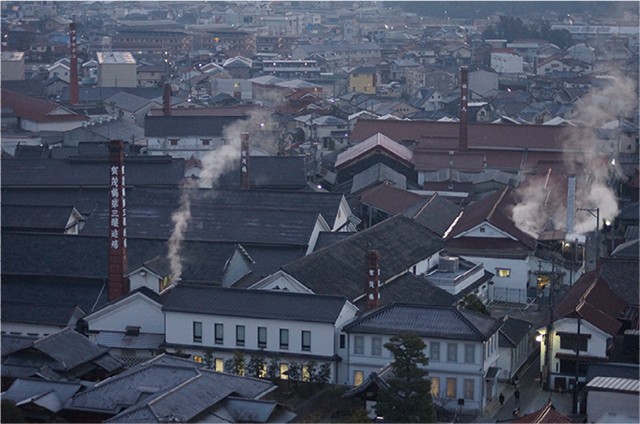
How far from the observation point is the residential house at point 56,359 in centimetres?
1398

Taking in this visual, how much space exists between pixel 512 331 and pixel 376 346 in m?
2.58

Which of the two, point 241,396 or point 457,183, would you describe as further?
point 457,183

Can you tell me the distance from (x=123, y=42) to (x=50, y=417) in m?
61.4

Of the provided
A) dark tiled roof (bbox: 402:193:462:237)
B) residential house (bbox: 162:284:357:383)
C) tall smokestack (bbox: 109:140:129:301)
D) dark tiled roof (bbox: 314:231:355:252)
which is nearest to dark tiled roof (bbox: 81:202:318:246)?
dark tiled roof (bbox: 314:231:355:252)

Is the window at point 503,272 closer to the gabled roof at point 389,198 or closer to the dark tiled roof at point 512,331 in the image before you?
the dark tiled roof at point 512,331

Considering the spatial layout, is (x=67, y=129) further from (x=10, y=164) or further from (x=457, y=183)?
(x=457, y=183)

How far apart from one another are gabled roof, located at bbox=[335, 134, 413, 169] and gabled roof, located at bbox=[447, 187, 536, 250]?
18.8 feet

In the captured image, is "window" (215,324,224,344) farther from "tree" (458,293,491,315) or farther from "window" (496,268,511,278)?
"window" (496,268,511,278)

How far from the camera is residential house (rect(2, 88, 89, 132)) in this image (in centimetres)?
3494

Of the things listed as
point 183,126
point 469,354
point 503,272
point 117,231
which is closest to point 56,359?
point 117,231

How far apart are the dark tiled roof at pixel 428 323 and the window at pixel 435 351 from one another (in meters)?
0.16

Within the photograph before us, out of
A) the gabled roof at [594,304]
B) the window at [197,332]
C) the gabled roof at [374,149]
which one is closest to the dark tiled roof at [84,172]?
the gabled roof at [374,149]

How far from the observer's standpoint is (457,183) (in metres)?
27.6

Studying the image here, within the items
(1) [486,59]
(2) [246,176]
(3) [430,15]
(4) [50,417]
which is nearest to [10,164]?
(2) [246,176]
